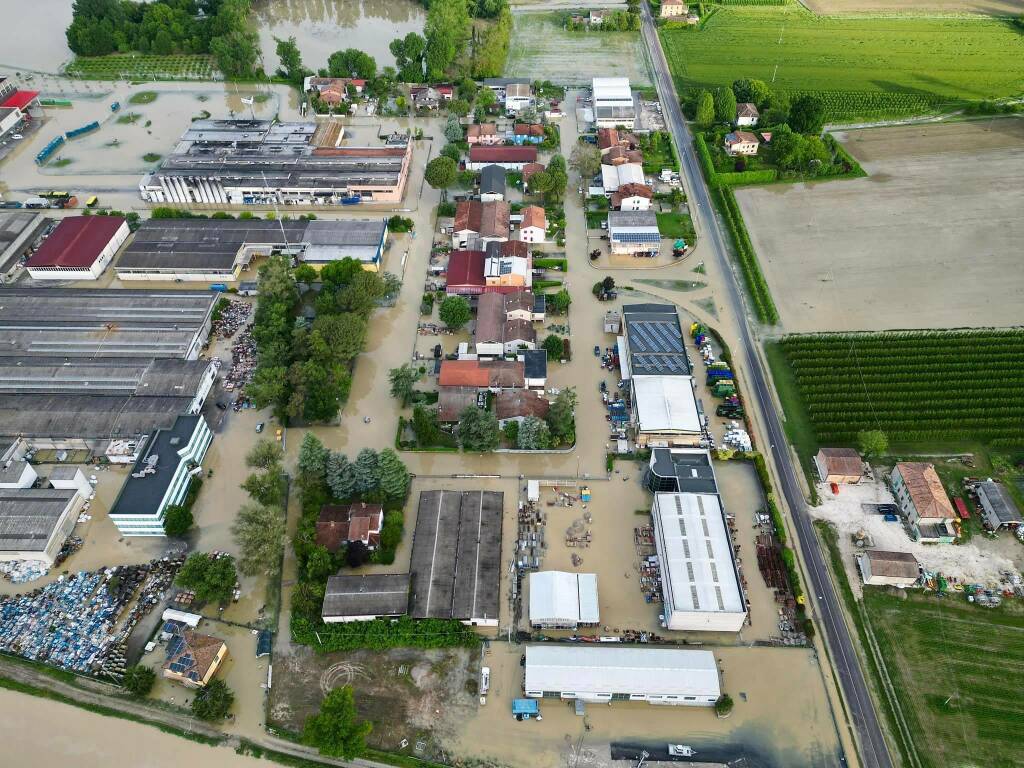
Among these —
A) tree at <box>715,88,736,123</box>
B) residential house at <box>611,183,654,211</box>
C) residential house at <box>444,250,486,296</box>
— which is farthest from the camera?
tree at <box>715,88,736,123</box>

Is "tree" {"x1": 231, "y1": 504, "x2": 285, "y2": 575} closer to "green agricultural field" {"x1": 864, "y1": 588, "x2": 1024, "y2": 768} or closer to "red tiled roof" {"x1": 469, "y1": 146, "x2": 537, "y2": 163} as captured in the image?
"green agricultural field" {"x1": 864, "y1": 588, "x2": 1024, "y2": 768}

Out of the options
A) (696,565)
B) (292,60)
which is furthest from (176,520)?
(292,60)

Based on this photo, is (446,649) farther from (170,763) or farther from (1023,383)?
(1023,383)

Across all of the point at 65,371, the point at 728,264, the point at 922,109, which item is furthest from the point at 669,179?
the point at 65,371

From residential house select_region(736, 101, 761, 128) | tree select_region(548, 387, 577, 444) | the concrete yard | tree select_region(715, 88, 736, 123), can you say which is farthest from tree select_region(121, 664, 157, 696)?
residential house select_region(736, 101, 761, 128)

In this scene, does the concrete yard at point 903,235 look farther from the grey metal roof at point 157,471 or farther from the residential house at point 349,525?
the grey metal roof at point 157,471

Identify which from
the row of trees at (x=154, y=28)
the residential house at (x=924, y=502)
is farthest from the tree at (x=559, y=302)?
the row of trees at (x=154, y=28)

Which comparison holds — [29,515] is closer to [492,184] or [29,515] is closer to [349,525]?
[349,525]
